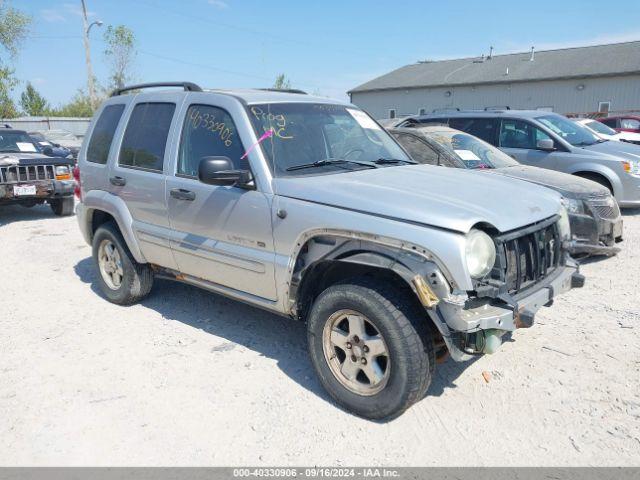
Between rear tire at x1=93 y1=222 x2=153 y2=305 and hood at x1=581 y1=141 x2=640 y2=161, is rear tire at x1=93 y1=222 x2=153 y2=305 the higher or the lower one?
the lower one

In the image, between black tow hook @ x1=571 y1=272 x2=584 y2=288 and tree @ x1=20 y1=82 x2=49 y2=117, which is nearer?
black tow hook @ x1=571 y1=272 x2=584 y2=288

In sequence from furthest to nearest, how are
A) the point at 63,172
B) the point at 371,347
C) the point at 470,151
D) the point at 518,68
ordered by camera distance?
1. the point at 518,68
2. the point at 63,172
3. the point at 470,151
4. the point at 371,347

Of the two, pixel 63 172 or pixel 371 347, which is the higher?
pixel 63 172

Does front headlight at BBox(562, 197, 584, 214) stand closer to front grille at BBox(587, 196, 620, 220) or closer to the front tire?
front grille at BBox(587, 196, 620, 220)

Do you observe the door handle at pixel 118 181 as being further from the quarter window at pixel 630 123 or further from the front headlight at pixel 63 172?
the quarter window at pixel 630 123

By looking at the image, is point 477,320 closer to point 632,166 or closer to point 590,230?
point 590,230

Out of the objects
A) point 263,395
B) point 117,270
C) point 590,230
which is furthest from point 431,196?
point 590,230

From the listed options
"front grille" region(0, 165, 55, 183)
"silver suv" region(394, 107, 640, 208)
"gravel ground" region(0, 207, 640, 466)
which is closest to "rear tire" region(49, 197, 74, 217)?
"front grille" region(0, 165, 55, 183)

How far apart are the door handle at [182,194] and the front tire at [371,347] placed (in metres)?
1.39

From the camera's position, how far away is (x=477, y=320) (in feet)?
8.92

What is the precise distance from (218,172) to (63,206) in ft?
27.4

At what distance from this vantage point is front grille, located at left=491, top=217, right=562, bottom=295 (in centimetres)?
293

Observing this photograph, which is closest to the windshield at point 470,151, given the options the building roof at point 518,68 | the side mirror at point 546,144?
the side mirror at point 546,144

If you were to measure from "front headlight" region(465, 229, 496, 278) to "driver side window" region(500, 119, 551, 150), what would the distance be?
6.77m
